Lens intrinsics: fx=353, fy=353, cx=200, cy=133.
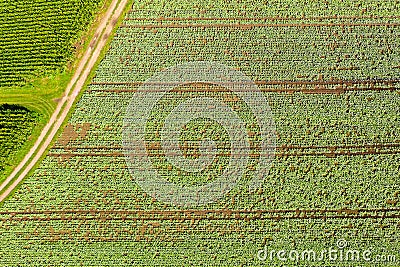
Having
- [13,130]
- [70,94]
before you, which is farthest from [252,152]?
[13,130]

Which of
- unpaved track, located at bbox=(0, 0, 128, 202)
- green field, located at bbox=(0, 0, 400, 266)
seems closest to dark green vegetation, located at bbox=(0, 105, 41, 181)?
unpaved track, located at bbox=(0, 0, 128, 202)

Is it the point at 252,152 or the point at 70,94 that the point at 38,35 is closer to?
the point at 70,94

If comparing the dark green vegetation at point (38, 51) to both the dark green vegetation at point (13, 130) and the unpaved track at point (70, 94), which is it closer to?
the dark green vegetation at point (13, 130)

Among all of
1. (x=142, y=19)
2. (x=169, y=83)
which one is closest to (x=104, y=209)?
(x=169, y=83)

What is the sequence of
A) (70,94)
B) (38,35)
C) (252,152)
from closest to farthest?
(252,152)
(70,94)
(38,35)

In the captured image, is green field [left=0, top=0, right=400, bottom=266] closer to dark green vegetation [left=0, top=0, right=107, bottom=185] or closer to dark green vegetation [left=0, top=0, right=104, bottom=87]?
dark green vegetation [left=0, top=0, right=107, bottom=185]

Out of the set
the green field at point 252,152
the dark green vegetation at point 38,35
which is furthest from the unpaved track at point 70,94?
the dark green vegetation at point 38,35
